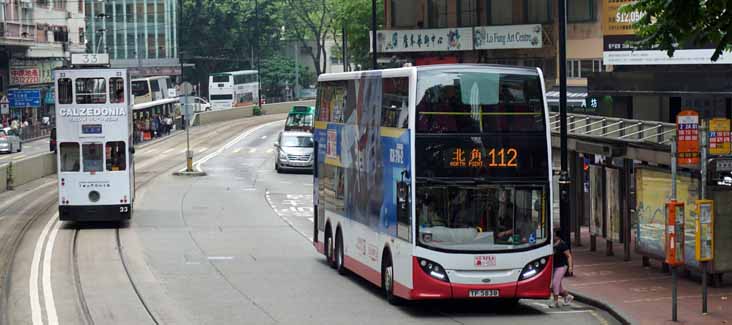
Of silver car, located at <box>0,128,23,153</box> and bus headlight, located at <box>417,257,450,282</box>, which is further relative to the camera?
silver car, located at <box>0,128,23,153</box>

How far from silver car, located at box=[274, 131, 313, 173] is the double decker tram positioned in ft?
77.4

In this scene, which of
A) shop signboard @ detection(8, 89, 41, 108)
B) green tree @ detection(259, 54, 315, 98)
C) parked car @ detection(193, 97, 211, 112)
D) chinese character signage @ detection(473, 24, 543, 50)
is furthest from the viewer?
green tree @ detection(259, 54, 315, 98)

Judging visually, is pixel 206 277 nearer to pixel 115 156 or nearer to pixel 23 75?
pixel 115 156

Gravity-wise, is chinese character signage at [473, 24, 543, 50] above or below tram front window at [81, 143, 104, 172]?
above

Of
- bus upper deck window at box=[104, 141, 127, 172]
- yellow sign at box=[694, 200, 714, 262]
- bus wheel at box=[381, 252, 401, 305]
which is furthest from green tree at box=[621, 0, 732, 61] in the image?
bus upper deck window at box=[104, 141, 127, 172]

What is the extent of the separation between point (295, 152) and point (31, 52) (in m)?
39.5

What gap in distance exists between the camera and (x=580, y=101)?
51062mm

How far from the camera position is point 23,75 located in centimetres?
8694

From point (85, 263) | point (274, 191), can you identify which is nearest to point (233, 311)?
point (85, 263)

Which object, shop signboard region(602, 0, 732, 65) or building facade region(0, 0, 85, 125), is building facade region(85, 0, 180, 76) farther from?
shop signboard region(602, 0, 732, 65)

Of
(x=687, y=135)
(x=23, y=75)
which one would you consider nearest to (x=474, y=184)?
(x=687, y=135)

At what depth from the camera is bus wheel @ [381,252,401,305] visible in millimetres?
19922

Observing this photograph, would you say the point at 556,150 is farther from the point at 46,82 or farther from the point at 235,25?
the point at 235,25

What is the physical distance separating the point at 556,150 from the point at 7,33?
54569mm
